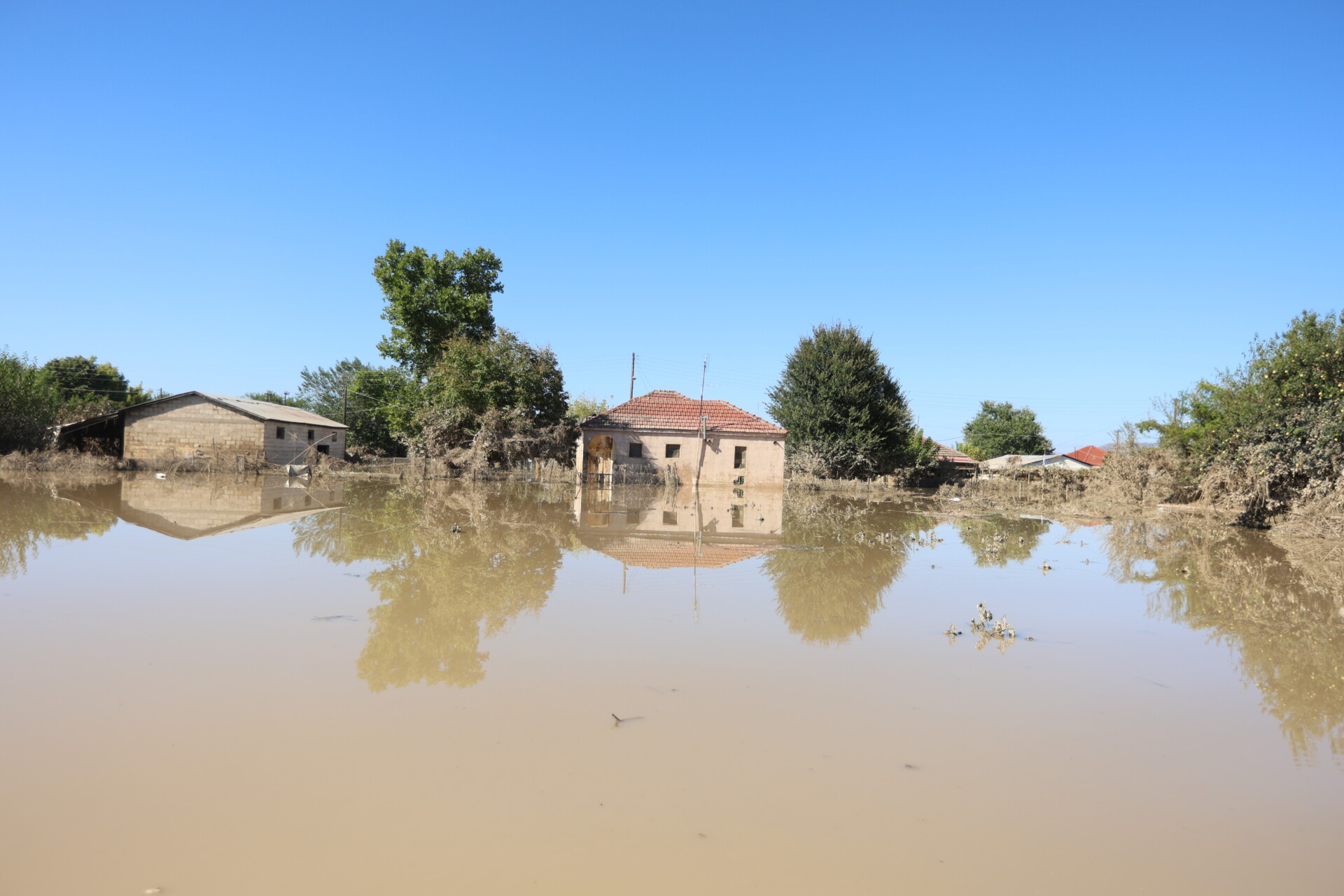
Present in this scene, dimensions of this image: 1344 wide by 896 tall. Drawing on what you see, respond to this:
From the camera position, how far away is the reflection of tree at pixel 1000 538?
35.8ft

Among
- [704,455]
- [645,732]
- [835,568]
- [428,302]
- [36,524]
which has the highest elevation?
[428,302]

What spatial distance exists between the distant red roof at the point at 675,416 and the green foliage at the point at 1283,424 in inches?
605

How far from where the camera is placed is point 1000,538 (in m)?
13.2

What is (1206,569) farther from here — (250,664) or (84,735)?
(84,735)

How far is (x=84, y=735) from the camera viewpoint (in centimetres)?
353

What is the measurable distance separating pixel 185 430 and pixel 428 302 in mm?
11599

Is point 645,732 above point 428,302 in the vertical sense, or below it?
below

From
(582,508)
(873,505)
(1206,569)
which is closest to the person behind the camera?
(1206,569)

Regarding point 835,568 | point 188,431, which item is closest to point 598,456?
point 188,431

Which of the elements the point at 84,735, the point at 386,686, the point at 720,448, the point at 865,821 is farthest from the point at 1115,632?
the point at 720,448

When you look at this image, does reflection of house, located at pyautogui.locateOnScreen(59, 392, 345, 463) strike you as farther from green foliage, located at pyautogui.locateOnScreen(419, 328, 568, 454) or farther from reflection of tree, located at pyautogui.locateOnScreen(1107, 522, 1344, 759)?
reflection of tree, located at pyautogui.locateOnScreen(1107, 522, 1344, 759)

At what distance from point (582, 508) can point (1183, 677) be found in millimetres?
13529

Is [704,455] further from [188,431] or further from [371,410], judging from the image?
[371,410]

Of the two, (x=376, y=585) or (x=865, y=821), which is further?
(x=376, y=585)
